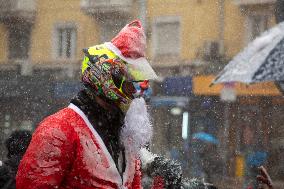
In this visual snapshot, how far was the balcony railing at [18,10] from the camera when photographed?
597 inches

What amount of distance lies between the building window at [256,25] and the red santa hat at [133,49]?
1207 cm

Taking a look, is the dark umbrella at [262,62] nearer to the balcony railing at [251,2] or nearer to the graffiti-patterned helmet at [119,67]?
the graffiti-patterned helmet at [119,67]

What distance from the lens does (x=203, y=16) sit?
14055 mm

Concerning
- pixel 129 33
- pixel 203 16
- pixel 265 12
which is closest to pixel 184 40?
pixel 203 16

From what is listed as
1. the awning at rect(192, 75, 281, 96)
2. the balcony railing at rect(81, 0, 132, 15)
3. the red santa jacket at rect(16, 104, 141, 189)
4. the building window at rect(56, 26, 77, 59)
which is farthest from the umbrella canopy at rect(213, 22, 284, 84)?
the building window at rect(56, 26, 77, 59)

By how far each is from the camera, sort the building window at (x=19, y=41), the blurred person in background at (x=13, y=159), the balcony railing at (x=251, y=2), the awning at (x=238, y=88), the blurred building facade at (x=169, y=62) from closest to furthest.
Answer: the blurred person in background at (x=13, y=159) < the blurred building facade at (x=169, y=62) < the awning at (x=238, y=88) < the balcony railing at (x=251, y=2) < the building window at (x=19, y=41)

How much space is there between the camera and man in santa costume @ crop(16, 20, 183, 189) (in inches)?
66.7

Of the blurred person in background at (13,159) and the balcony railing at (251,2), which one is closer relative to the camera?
the blurred person in background at (13,159)

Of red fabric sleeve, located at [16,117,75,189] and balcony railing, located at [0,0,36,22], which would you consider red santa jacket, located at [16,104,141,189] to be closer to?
red fabric sleeve, located at [16,117,75,189]

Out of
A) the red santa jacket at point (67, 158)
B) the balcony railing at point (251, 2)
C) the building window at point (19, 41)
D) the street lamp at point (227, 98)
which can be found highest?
the balcony railing at point (251, 2)

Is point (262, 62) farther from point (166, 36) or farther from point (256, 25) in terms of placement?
point (166, 36)

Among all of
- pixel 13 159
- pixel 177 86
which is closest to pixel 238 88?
pixel 177 86

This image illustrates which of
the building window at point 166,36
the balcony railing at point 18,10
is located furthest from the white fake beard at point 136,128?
the balcony railing at point 18,10

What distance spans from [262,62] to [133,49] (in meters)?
1.59
